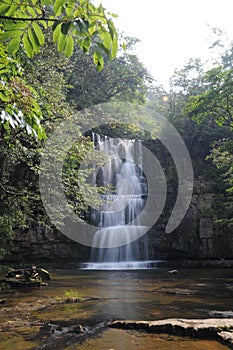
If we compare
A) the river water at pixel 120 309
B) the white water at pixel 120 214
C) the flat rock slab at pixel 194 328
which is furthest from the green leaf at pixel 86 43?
the white water at pixel 120 214

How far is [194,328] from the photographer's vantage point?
4.46m

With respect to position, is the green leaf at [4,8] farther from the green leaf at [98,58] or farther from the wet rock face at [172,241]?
the wet rock face at [172,241]

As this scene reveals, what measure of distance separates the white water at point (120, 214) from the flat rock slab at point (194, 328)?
401 inches

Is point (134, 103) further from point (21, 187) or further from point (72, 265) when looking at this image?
point (21, 187)

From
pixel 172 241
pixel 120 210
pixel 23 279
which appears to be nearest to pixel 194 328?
pixel 23 279

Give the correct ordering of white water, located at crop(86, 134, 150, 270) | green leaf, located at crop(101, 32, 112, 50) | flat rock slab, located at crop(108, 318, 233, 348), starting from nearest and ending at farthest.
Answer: green leaf, located at crop(101, 32, 112, 50), flat rock slab, located at crop(108, 318, 233, 348), white water, located at crop(86, 134, 150, 270)

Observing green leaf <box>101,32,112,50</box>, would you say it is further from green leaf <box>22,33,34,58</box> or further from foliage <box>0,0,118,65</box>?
green leaf <box>22,33,34,58</box>

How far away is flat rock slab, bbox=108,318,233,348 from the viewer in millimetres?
4285

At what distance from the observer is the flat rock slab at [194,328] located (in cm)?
429

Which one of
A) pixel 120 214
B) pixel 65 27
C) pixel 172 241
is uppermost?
pixel 120 214

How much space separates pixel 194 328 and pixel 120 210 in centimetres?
1528

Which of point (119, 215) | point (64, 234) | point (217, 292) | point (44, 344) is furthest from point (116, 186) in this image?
point (44, 344)

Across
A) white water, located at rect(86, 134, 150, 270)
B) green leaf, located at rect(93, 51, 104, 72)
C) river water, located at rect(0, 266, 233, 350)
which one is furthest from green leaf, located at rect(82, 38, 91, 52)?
white water, located at rect(86, 134, 150, 270)

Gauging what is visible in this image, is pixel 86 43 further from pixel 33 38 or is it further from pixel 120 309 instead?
pixel 120 309
